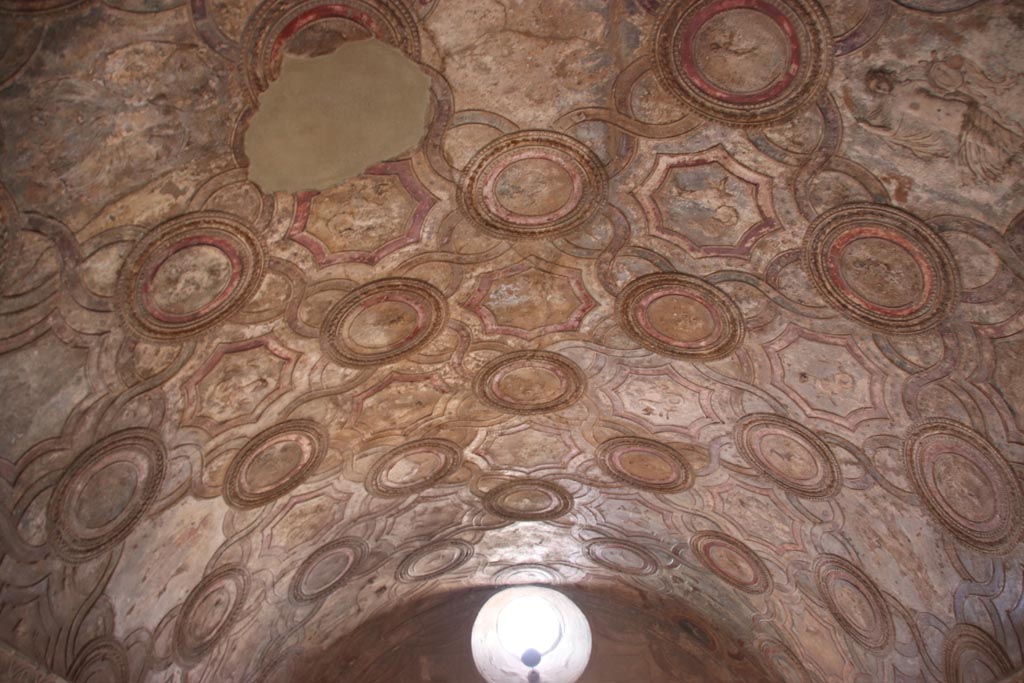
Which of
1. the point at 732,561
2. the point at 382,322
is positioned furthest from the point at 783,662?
the point at 382,322

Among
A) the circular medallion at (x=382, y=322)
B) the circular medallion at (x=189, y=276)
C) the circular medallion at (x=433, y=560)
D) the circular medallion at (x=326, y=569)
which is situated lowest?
the circular medallion at (x=433, y=560)

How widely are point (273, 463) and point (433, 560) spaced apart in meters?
5.37

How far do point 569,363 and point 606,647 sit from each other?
7484mm

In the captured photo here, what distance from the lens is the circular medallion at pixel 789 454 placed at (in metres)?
9.90

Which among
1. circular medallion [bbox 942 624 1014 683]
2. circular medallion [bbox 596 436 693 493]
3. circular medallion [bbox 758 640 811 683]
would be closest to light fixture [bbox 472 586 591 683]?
circular medallion [bbox 758 640 811 683]

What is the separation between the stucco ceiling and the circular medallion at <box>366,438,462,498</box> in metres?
0.06

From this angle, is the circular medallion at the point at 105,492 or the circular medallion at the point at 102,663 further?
the circular medallion at the point at 102,663

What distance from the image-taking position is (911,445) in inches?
344

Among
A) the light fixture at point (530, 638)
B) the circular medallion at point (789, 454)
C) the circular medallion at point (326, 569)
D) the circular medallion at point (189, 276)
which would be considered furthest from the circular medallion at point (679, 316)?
the light fixture at point (530, 638)

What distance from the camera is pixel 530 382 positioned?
1081 cm

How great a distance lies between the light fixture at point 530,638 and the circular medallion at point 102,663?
7.56 m

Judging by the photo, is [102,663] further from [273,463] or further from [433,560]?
[433,560]

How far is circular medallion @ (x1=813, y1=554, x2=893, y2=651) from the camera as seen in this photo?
10.7m

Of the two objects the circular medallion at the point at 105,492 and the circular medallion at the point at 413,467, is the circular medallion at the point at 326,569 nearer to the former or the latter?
the circular medallion at the point at 413,467
